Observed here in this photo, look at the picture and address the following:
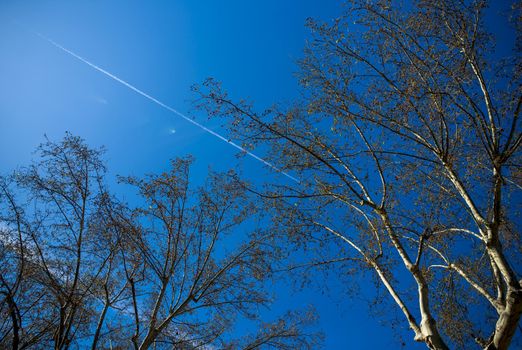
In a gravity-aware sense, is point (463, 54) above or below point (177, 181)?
below

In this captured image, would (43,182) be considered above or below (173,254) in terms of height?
above

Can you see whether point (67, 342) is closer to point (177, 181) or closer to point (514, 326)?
point (177, 181)

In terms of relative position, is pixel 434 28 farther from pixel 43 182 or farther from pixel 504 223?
pixel 43 182

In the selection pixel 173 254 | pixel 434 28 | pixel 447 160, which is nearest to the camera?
pixel 447 160

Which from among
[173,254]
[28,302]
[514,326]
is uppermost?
[173,254]

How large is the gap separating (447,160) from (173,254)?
6.41 m

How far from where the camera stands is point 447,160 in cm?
537

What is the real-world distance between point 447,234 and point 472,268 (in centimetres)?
149

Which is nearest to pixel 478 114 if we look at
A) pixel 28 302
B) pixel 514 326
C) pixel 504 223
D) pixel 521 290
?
pixel 521 290

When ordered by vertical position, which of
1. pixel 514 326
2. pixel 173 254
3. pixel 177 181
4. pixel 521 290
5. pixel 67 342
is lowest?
pixel 514 326

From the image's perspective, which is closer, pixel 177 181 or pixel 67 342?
pixel 67 342

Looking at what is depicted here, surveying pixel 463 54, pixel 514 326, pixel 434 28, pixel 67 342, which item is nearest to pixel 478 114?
pixel 463 54

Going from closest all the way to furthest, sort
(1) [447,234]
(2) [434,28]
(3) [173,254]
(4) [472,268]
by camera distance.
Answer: (2) [434,28] < (1) [447,234] < (4) [472,268] < (3) [173,254]

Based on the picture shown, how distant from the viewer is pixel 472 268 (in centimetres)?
775
